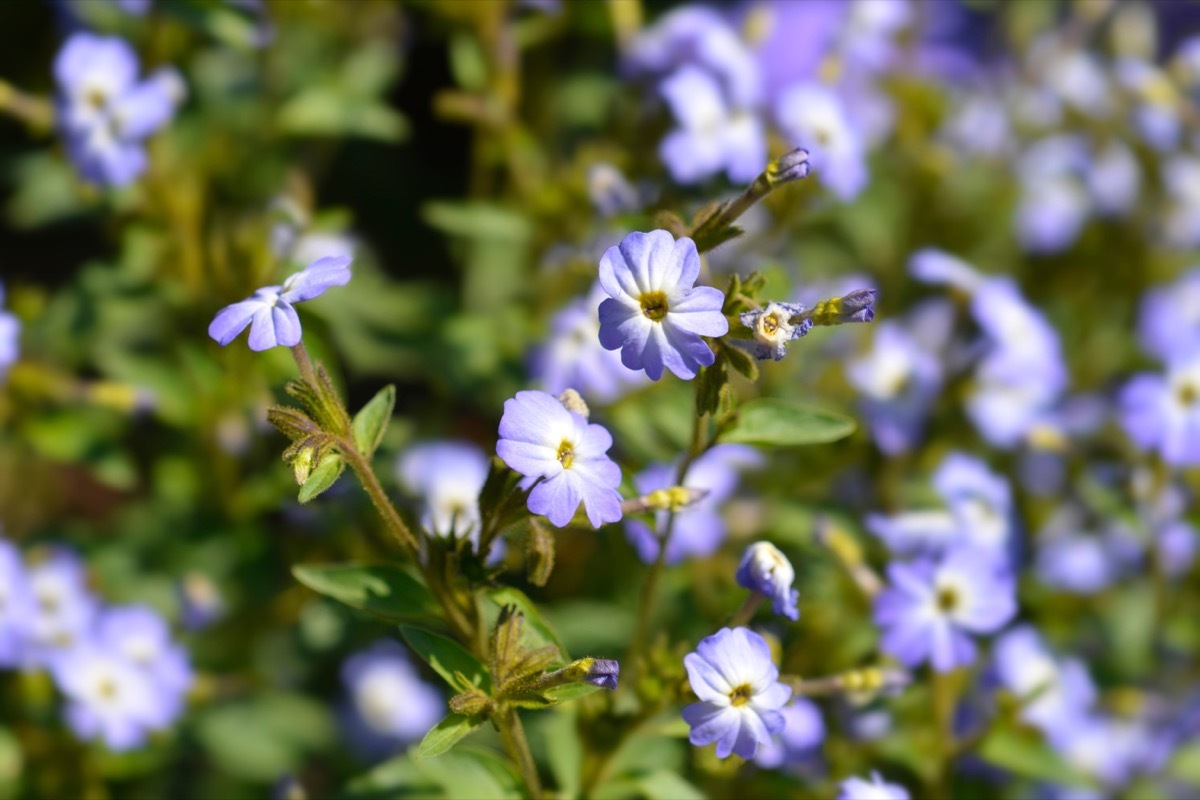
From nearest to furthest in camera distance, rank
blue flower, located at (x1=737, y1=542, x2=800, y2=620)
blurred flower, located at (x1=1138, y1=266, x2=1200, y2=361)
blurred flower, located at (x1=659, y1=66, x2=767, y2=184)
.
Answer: blue flower, located at (x1=737, y1=542, x2=800, y2=620) < blurred flower, located at (x1=659, y1=66, x2=767, y2=184) < blurred flower, located at (x1=1138, y1=266, x2=1200, y2=361)

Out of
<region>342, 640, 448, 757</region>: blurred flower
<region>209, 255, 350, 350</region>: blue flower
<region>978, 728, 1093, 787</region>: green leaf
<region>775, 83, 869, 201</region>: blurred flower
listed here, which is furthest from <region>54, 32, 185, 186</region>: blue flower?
<region>978, 728, 1093, 787</region>: green leaf

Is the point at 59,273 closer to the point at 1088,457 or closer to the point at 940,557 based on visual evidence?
the point at 940,557

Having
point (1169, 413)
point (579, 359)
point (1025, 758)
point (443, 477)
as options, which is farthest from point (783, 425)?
point (1169, 413)

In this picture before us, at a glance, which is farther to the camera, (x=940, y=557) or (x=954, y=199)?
(x=954, y=199)

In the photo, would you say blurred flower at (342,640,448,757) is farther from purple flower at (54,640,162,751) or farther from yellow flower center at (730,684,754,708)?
yellow flower center at (730,684,754,708)

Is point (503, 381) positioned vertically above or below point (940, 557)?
above

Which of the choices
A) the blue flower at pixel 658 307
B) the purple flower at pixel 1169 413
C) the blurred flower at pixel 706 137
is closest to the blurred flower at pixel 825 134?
the blurred flower at pixel 706 137

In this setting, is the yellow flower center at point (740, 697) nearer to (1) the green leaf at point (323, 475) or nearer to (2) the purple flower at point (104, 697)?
(1) the green leaf at point (323, 475)

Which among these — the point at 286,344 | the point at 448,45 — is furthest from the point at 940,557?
the point at 448,45
